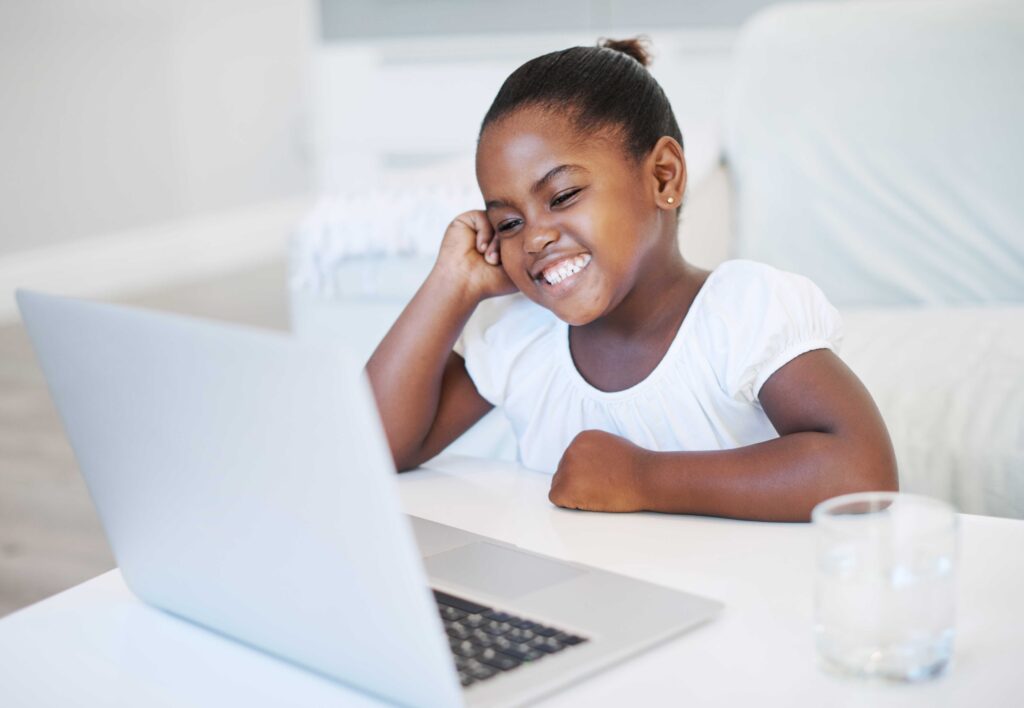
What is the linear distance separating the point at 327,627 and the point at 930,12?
73.2 inches

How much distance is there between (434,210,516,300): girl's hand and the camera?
1163mm

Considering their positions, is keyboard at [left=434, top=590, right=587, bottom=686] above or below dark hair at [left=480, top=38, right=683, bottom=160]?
below

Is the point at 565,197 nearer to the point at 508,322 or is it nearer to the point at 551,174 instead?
the point at 551,174

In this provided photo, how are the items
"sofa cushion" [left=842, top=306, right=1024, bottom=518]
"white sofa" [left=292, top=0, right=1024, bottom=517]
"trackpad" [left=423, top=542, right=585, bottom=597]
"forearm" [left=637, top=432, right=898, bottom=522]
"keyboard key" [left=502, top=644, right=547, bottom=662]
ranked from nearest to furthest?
"keyboard key" [left=502, top=644, right=547, bottom=662] → "trackpad" [left=423, top=542, right=585, bottom=597] → "forearm" [left=637, top=432, right=898, bottom=522] → "sofa cushion" [left=842, top=306, right=1024, bottom=518] → "white sofa" [left=292, top=0, right=1024, bottom=517]

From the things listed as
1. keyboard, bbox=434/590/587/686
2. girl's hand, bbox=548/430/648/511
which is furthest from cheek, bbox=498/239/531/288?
keyboard, bbox=434/590/587/686

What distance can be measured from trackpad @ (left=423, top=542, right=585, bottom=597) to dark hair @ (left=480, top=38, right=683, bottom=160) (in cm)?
44

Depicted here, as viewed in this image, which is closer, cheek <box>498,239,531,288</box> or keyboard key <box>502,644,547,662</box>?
keyboard key <box>502,644,547,662</box>

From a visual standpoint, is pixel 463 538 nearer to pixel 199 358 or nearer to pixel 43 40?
pixel 199 358

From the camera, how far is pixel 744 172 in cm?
216

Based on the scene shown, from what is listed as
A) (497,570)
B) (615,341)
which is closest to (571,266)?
(615,341)

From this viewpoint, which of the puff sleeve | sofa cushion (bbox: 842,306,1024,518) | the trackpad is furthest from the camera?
sofa cushion (bbox: 842,306,1024,518)

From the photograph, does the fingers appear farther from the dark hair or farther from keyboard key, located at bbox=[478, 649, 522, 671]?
keyboard key, located at bbox=[478, 649, 522, 671]

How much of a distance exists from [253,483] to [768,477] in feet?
1.36

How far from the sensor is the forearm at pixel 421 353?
44.1 inches
